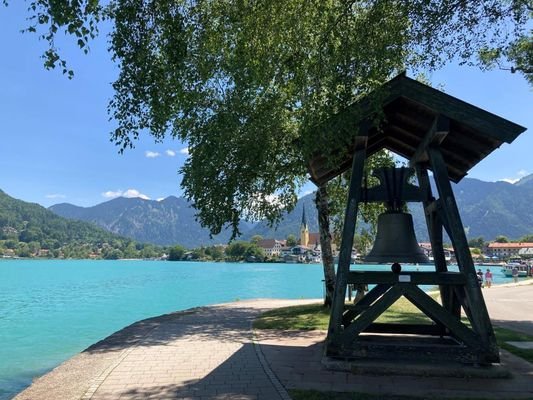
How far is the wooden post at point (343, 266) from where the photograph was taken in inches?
288

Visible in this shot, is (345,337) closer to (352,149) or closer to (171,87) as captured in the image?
(352,149)

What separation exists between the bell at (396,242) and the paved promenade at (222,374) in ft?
5.86

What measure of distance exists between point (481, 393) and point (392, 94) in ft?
14.7

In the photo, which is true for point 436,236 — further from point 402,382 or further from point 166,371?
point 166,371

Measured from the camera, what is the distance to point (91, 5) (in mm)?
5223

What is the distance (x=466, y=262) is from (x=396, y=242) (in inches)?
43.8

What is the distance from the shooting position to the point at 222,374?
7332mm

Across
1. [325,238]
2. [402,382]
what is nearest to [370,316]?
[402,382]

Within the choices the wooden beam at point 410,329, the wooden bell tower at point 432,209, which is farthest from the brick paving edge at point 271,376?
the wooden beam at point 410,329

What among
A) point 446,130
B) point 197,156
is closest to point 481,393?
point 446,130

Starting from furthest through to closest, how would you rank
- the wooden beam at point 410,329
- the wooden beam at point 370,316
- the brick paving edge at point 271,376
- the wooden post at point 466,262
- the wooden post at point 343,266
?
1. the wooden beam at point 410,329
2. the wooden post at point 343,266
3. the wooden beam at point 370,316
4. the wooden post at point 466,262
5. the brick paving edge at point 271,376

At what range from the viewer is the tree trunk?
16609mm

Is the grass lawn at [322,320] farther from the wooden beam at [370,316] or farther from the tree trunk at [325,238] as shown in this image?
the wooden beam at [370,316]

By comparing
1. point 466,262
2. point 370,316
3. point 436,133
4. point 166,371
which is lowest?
point 166,371
